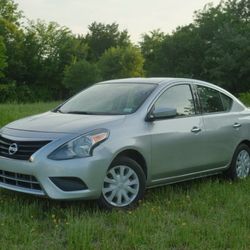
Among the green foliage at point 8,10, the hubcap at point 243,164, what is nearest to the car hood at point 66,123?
the hubcap at point 243,164

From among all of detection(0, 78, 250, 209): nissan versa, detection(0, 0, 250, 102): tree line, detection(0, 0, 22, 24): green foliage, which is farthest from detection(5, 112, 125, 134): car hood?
detection(0, 0, 22, 24): green foliage

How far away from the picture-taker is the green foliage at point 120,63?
193 ft

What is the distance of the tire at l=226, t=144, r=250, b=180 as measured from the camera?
7.54 metres

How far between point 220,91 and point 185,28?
161 feet

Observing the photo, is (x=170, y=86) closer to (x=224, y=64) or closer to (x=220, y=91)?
(x=220, y=91)

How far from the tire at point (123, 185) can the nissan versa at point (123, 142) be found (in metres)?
0.01

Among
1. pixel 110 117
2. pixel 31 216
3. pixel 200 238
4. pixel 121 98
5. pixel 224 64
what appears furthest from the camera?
pixel 224 64

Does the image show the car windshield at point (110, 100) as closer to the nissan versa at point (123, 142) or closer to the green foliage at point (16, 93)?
the nissan versa at point (123, 142)

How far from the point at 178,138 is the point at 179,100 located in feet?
1.93

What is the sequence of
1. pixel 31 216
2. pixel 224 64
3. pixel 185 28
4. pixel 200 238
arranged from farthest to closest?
pixel 185 28, pixel 224 64, pixel 31 216, pixel 200 238

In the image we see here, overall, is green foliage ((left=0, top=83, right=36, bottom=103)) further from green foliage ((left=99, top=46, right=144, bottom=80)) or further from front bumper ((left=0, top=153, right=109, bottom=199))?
front bumper ((left=0, top=153, right=109, bottom=199))

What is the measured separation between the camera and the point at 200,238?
4.78 meters

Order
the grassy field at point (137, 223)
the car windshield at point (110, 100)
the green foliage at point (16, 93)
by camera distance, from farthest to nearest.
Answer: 1. the green foliage at point (16, 93)
2. the car windshield at point (110, 100)
3. the grassy field at point (137, 223)

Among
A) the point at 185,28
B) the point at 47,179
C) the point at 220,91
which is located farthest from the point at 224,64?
the point at 47,179
